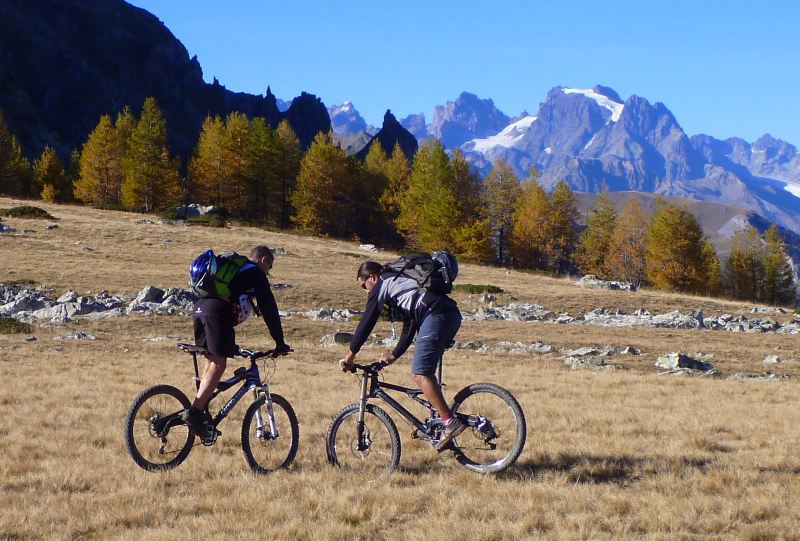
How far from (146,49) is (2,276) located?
161952mm

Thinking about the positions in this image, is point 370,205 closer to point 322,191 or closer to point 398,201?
point 398,201

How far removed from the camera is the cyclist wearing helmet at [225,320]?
7367mm

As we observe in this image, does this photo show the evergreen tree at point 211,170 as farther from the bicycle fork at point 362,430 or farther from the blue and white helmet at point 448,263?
the blue and white helmet at point 448,263

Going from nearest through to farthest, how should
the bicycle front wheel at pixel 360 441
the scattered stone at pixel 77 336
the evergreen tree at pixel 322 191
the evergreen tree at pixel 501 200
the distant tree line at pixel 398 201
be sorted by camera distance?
the bicycle front wheel at pixel 360 441, the scattered stone at pixel 77 336, the distant tree line at pixel 398 201, the evergreen tree at pixel 322 191, the evergreen tree at pixel 501 200

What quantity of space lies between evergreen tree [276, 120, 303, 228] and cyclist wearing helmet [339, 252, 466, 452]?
6351cm

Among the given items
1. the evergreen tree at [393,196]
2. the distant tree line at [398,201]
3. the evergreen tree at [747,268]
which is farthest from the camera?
the evergreen tree at [747,268]

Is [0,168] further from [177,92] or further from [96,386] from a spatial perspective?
[177,92]

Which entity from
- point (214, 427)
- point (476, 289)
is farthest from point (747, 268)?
point (214, 427)

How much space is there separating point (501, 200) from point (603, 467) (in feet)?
214

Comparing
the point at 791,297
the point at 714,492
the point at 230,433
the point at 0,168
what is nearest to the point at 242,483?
the point at 230,433

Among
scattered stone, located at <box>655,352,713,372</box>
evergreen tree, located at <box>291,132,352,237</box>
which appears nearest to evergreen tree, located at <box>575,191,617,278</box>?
evergreen tree, located at <box>291,132,352,237</box>

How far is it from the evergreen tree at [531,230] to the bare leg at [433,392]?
2450 inches

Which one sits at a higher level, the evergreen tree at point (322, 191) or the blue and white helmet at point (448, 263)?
the evergreen tree at point (322, 191)

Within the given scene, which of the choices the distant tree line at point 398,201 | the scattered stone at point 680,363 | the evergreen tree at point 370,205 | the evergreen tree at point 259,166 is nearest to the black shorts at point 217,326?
the scattered stone at point 680,363
